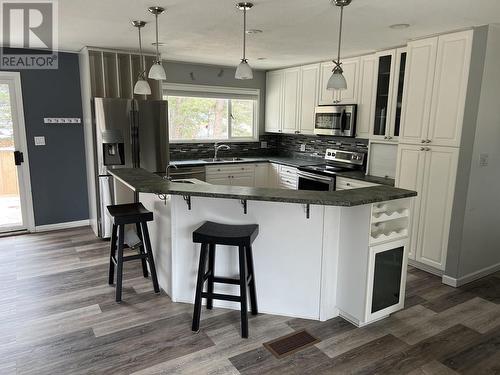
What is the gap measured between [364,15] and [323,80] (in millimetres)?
2256

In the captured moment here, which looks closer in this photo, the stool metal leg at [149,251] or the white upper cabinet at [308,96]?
the stool metal leg at [149,251]

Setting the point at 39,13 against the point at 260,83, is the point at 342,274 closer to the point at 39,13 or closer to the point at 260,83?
the point at 39,13

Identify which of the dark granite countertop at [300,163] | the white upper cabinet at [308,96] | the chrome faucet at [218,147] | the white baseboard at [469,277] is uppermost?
the white upper cabinet at [308,96]

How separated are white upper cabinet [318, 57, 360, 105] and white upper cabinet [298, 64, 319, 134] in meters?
0.12

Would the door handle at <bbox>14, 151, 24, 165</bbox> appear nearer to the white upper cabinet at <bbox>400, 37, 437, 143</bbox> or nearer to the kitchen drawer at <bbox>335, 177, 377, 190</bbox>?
the kitchen drawer at <bbox>335, 177, 377, 190</bbox>

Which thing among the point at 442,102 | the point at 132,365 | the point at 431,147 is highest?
the point at 442,102

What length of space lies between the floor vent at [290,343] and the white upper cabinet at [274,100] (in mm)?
3957

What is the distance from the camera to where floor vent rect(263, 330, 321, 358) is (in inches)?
96.0

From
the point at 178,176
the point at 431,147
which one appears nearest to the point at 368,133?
the point at 431,147

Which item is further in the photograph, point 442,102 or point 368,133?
point 368,133

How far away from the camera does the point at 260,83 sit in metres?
6.21

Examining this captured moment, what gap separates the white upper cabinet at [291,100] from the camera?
5555mm

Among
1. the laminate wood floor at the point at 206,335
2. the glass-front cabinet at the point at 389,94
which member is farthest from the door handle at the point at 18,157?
the glass-front cabinet at the point at 389,94

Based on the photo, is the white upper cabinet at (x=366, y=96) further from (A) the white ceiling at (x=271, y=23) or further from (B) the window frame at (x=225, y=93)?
(B) the window frame at (x=225, y=93)
